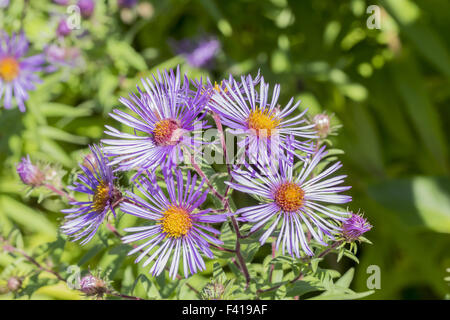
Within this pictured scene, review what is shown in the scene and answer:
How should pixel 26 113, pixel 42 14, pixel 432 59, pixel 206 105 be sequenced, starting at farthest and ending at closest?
1. pixel 42 14
2. pixel 432 59
3. pixel 26 113
4. pixel 206 105

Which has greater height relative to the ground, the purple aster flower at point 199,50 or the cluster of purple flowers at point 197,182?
the purple aster flower at point 199,50

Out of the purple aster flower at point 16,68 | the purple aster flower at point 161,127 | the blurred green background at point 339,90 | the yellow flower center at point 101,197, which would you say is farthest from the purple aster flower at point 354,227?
the purple aster flower at point 16,68

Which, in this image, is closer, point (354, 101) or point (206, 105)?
point (206, 105)

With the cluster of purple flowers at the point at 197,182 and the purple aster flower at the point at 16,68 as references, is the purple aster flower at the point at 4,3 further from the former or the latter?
the cluster of purple flowers at the point at 197,182

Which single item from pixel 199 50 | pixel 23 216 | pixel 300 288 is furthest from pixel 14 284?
pixel 199 50

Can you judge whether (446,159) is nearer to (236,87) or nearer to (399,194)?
(399,194)

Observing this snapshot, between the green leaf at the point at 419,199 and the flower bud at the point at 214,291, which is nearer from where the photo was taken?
the flower bud at the point at 214,291

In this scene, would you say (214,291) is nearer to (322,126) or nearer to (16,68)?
(322,126)

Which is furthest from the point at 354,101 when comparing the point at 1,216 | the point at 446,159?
the point at 1,216
